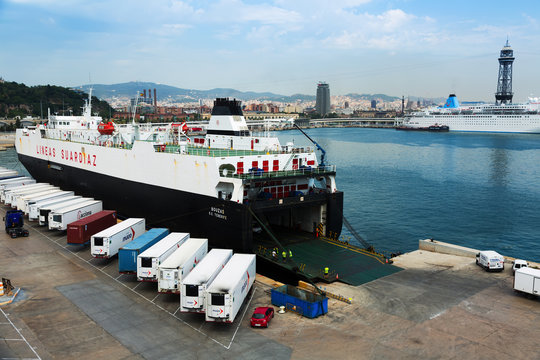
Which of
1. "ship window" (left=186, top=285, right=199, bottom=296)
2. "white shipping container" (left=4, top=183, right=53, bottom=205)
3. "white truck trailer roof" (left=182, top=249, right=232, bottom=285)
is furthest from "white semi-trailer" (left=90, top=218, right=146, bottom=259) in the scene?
"white shipping container" (left=4, top=183, right=53, bottom=205)

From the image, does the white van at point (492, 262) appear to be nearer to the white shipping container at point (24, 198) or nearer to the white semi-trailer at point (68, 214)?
the white semi-trailer at point (68, 214)

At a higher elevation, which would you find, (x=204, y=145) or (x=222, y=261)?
(x=204, y=145)

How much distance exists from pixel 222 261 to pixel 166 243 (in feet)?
13.1

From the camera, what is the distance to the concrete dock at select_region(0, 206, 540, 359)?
516 inches

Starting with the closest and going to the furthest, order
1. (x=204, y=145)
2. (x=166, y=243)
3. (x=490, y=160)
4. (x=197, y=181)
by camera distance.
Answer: (x=166, y=243) < (x=197, y=181) < (x=204, y=145) < (x=490, y=160)

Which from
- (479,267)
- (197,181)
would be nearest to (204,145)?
(197,181)

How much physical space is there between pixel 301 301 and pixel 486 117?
164 m

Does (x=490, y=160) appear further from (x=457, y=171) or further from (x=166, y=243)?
(x=166, y=243)

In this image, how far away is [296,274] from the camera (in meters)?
18.5

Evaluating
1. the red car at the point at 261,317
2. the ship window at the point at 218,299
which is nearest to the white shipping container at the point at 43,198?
the ship window at the point at 218,299

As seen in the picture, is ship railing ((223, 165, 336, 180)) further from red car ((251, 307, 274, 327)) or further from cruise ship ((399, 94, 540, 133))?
cruise ship ((399, 94, 540, 133))

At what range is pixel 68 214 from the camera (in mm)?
26859

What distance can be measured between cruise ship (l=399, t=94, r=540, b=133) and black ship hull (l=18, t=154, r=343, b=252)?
14945 cm

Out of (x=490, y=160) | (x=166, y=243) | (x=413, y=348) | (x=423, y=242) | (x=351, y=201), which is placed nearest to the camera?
(x=413, y=348)
